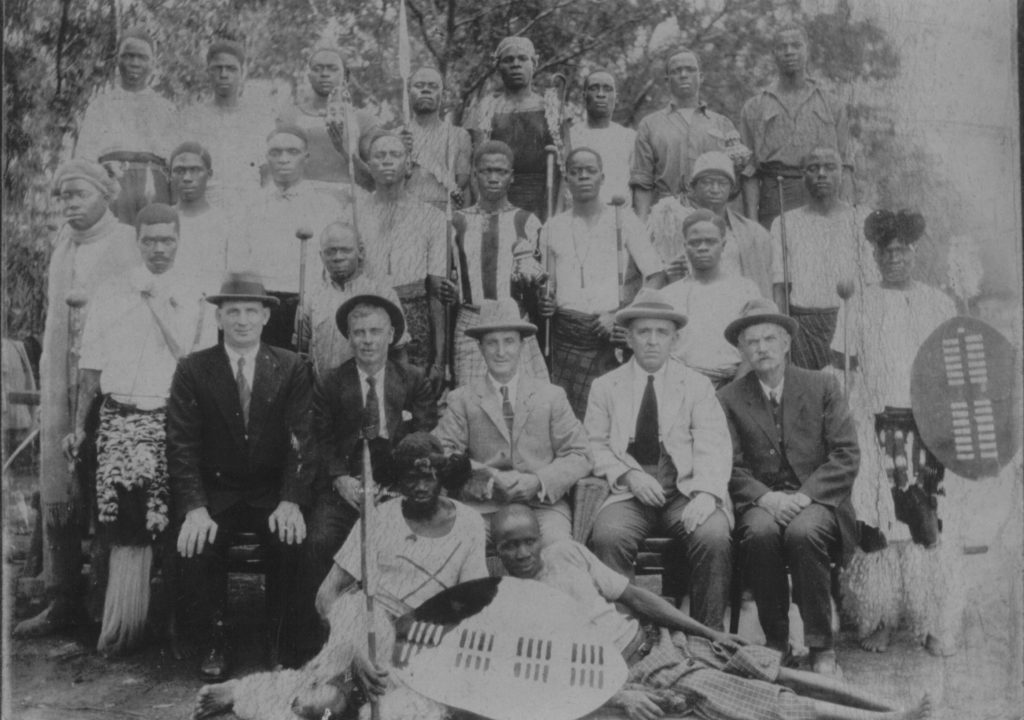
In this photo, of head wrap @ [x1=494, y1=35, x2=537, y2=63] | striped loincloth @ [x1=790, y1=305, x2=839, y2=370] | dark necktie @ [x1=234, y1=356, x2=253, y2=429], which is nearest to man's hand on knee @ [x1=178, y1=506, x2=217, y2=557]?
dark necktie @ [x1=234, y1=356, x2=253, y2=429]

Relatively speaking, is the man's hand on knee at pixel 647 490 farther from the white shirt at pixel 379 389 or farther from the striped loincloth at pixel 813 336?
the white shirt at pixel 379 389

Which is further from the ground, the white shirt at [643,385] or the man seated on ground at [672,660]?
the white shirt at [643,385]

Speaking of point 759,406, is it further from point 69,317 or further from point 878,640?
point 69,317

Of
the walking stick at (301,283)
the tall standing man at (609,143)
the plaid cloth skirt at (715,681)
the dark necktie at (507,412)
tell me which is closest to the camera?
the plaid cloth skirt at (715,681)

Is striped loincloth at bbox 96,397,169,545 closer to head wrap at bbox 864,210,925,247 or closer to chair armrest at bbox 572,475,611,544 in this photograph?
chair armrest at bbox 572,475,611,544

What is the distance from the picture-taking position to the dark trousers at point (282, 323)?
5.52 meters

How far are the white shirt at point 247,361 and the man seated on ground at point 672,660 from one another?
1369 millimetres

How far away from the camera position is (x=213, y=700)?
4953 millimetres

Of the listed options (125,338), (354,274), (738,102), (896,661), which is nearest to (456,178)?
(354,274)

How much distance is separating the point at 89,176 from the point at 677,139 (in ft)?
9.78

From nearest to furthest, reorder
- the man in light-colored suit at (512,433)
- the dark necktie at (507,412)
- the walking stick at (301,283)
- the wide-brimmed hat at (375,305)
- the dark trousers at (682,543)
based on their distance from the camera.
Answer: the dark trousers at (682,543) → the man in light-colored suit at (512,433) → the dark necktie at (507,412) → the wide-brimmed hat at (375,305) → the walking stick at (301,283)

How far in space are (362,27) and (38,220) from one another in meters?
1.89

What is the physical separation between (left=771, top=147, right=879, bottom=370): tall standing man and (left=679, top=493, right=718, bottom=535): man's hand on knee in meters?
0.89

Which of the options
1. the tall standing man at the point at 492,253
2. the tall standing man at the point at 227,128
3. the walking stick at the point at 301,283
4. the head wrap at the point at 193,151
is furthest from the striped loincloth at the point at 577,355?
the head wrap at the point at 193,151
